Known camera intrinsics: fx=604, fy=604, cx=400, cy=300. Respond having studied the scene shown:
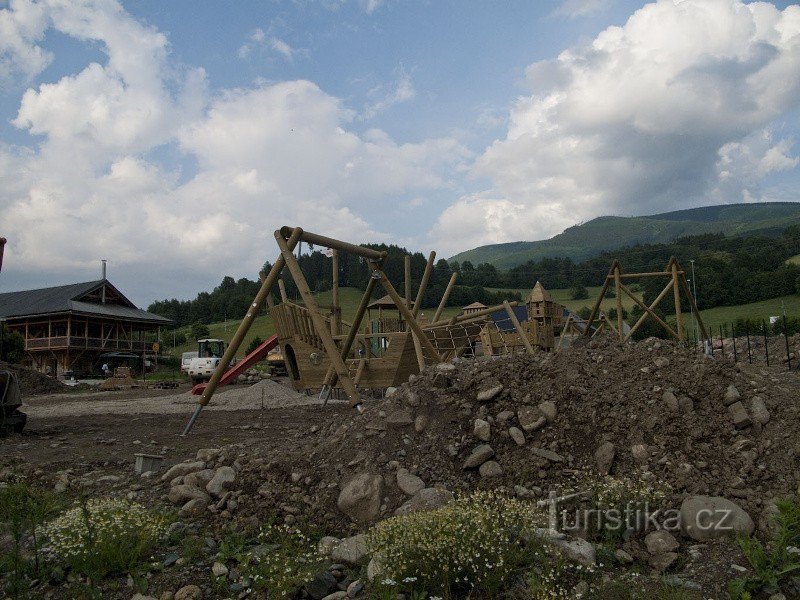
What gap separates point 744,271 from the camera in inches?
2477

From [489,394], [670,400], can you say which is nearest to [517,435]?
[489,394]

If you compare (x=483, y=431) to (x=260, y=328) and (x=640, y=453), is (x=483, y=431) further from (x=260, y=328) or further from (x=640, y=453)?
(x=260, y=328)

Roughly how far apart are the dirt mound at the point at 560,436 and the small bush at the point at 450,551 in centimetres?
86

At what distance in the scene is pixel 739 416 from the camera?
541 centimetres

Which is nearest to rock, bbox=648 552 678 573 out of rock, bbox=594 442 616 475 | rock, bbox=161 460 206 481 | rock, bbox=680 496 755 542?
rock, bbox=680 496 755 542

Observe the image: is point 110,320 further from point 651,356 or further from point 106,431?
point 651,356

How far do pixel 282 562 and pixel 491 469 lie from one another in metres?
1.99

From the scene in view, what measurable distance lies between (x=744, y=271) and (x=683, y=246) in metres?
39.6

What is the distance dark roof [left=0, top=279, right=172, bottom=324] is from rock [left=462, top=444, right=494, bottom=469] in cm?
4703

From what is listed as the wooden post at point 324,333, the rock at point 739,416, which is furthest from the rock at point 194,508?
the rock at point 739,416

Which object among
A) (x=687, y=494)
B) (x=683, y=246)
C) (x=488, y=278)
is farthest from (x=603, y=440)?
(x=683, y=246)

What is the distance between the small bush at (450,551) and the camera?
3.70 m

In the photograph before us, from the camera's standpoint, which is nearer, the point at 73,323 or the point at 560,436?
the point at 560,436

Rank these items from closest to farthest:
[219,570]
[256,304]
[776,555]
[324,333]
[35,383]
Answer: [776,555], [219,570], [324,333], [256,304], [35,383]
